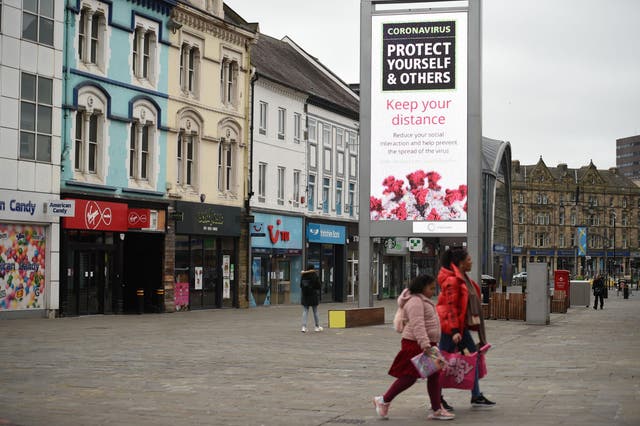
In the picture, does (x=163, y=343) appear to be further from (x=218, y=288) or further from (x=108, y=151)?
(x=218, y=288)

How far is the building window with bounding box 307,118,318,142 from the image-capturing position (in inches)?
2151

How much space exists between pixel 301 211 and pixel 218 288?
10300 mm

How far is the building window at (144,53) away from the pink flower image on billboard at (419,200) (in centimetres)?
1117

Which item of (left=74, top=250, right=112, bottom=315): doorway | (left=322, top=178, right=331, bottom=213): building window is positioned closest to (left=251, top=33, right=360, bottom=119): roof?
(left=322, top=178, right=331, bottom=213): building window

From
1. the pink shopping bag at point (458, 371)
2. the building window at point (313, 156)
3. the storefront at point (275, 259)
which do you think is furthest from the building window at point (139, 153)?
the pink shopping bag at point (458, 371)

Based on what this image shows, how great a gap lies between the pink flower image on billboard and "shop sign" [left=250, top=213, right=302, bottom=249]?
597 inches

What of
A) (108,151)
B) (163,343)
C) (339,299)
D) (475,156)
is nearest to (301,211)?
(339,299)

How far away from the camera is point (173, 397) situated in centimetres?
1362

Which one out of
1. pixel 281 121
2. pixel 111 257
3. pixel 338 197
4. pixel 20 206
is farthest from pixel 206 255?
pixel 338 197

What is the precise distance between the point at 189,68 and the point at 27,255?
12321 mm

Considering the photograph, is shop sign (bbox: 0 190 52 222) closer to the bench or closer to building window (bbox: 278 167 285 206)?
the bench

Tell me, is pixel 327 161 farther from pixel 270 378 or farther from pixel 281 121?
Result: pixel 270 378

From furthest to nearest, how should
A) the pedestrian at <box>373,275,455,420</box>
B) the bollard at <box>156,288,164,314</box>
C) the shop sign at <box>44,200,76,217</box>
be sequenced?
the bollard at <box>156,288,164,314</box> → the shop sign at <box>44,200,76,217</box> → the pedestrian at <box>373,275,455,420</box>

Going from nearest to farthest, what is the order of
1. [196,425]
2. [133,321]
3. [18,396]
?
[196,425], [18,396], [133,321]
